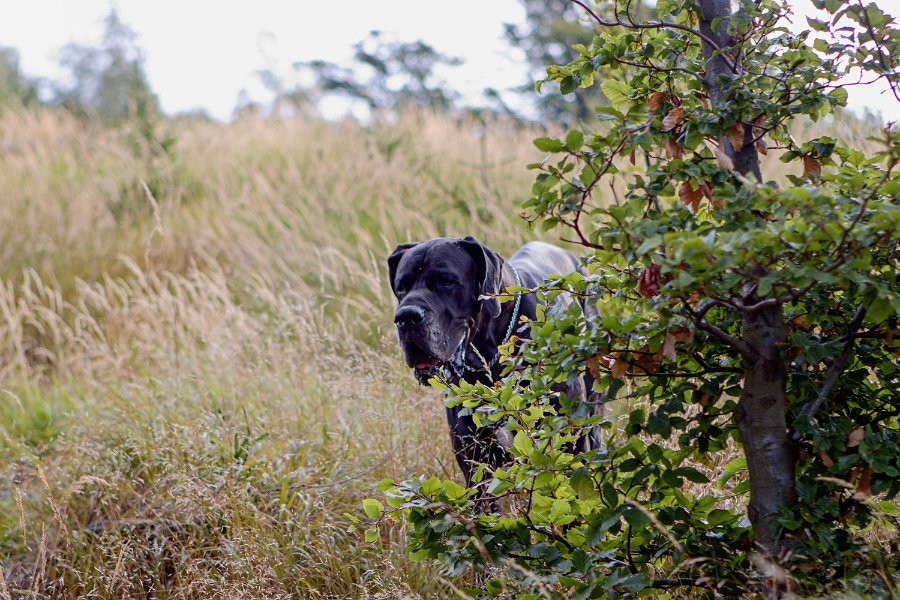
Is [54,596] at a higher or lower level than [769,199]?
lower

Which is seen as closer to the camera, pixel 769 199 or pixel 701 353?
pixel 769 199

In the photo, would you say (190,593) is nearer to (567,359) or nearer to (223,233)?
(567,359)

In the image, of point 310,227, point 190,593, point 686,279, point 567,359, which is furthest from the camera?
point 310,227

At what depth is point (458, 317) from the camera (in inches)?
140

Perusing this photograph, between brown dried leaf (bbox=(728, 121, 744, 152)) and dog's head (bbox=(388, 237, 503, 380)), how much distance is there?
125 centimetres

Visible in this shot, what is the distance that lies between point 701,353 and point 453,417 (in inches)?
52.6

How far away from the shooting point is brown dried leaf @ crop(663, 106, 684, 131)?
7.55 feet

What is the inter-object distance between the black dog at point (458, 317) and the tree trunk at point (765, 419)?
3.55 feet

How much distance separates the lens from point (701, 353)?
8.27 feet

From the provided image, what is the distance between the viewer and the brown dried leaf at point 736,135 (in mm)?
2260

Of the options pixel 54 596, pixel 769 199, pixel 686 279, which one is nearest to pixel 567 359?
pixel 686 279

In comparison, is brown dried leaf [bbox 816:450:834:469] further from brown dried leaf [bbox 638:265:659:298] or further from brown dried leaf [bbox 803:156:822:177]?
brown dried leaf [bbox 803:156:822:177]

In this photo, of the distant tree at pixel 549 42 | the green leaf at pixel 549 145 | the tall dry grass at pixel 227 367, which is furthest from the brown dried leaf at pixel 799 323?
the distant tree at pixel 549 42

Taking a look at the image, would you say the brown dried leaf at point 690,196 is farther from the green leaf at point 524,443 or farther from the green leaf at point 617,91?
the green leaf at point 524,443
